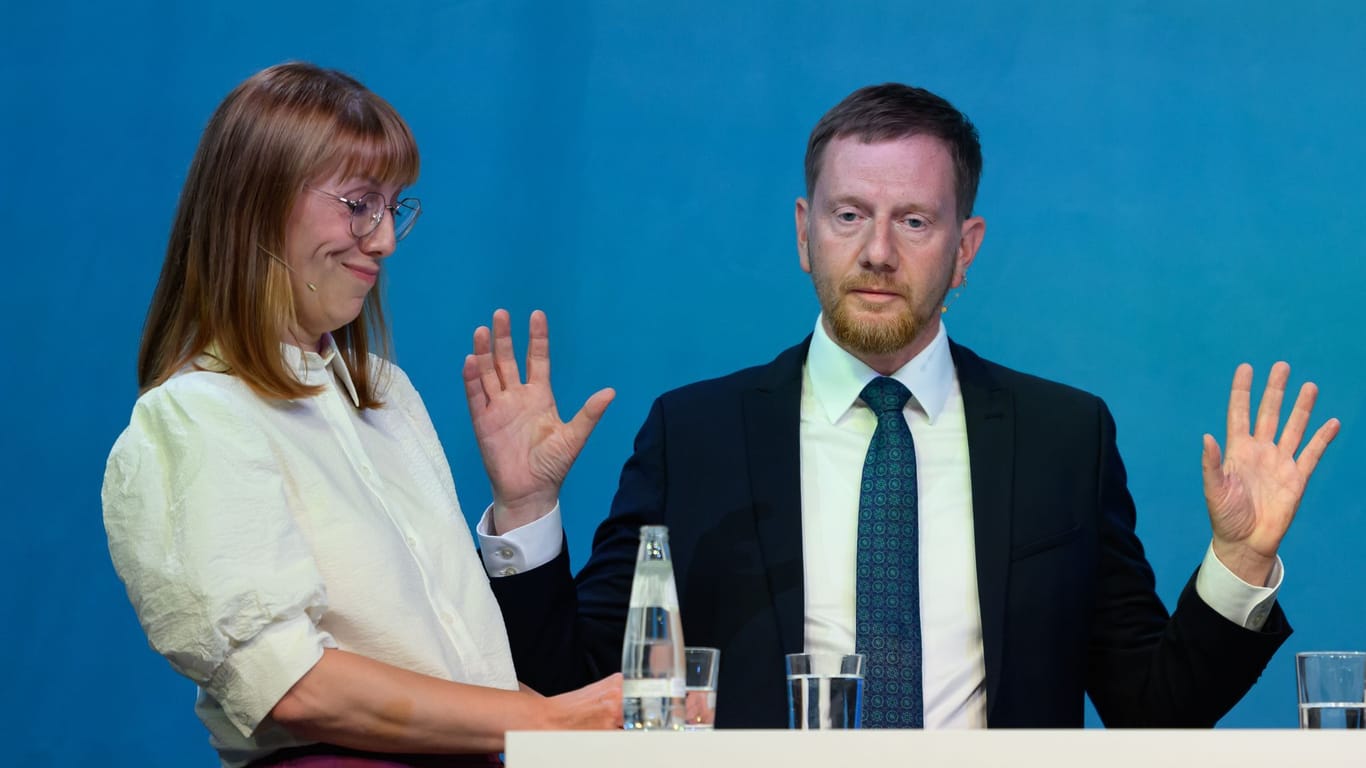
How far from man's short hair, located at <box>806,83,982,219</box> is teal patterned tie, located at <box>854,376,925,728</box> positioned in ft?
1.25

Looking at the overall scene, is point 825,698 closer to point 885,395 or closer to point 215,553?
point 215,553

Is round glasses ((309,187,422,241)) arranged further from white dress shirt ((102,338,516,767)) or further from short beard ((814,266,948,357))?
short beard ((814,266,948,357))

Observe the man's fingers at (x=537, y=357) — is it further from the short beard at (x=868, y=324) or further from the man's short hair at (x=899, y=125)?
the man's short hair at (x=899, y=125)

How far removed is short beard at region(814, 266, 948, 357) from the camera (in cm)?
247

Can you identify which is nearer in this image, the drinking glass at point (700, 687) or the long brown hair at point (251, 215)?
the drinking glass at point (700, 687)

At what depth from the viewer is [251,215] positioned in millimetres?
1865

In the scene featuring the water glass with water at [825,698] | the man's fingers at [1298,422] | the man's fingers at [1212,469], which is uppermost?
the man's fingers at [1298,422]

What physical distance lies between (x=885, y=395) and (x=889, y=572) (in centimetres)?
29

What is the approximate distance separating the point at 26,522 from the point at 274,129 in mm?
1788

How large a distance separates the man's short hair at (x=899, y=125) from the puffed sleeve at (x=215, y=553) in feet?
3.89

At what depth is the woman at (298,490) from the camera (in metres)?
1.67

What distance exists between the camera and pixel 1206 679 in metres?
2.21

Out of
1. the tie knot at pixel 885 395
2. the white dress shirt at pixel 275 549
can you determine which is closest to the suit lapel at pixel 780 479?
the tie knot at pixel 885 395

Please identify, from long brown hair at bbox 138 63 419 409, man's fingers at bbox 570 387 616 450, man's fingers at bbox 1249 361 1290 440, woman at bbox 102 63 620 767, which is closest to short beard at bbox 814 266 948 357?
man's fingers at bbox 570 387 616 450
